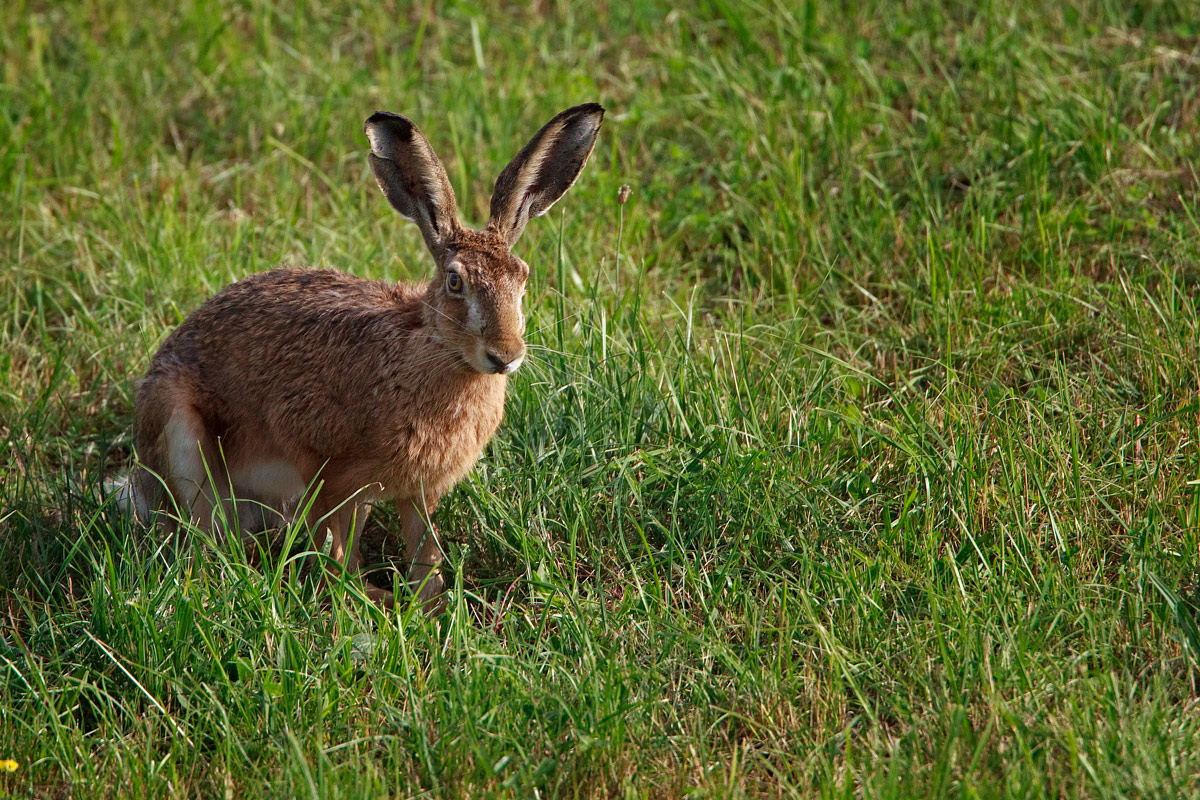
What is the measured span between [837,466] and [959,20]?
3.31m

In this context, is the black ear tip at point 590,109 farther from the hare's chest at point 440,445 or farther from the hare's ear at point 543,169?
the hare's chest at point 440,445

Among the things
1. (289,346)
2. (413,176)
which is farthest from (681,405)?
(289,346)

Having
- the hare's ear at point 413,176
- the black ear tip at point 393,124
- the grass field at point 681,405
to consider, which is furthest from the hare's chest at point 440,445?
the black ear tip at point 393,124

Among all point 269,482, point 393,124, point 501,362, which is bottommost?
point 269,482

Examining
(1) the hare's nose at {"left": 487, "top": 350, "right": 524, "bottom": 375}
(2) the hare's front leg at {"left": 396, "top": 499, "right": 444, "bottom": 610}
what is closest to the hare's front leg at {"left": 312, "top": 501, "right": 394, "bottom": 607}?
(2) the hare's front leg at {"left": 396, "top": 499, "right": 444, "bottom": 610}

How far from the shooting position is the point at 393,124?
3.92 metres

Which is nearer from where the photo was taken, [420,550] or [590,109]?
[590,109]

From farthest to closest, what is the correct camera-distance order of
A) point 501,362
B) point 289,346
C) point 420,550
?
point 289,346 < point 420,550 < point 501,362

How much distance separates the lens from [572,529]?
→ 4.07 meters

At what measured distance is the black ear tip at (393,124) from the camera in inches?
152

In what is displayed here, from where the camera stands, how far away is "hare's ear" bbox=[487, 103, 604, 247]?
13.1 ft

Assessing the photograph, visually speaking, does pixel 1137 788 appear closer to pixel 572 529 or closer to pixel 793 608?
pixel 793 608

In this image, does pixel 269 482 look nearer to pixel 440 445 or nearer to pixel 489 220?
pixel 440 445

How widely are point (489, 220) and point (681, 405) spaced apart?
3.12 ft
